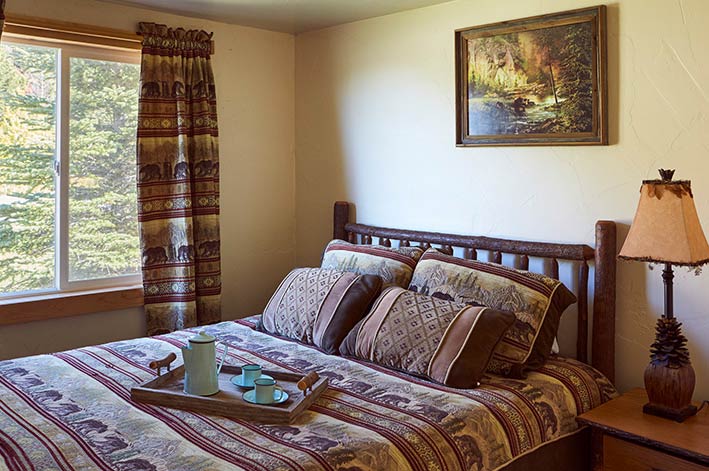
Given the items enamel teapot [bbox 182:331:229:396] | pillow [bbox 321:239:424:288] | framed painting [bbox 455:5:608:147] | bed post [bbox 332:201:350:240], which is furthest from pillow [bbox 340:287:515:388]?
bed post [bbox 332:201:350:240]

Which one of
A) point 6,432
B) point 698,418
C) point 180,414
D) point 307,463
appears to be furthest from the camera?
point 698,418

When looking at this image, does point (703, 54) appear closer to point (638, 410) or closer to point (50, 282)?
point (638, 410)

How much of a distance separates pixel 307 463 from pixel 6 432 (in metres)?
0.90

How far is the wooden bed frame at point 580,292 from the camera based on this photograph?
2332 millimetres

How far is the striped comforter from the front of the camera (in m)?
1.79

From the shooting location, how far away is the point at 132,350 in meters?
2.81

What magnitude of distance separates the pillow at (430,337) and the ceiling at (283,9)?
1544mm

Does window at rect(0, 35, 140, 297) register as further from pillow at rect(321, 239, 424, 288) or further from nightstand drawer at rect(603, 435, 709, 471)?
nightstand drawer at rect(603, 435, 709, 471)

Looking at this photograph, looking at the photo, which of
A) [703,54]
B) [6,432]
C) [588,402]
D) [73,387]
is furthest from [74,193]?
[703,54]

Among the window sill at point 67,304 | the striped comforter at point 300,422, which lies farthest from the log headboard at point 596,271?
the window sill at point 67,304

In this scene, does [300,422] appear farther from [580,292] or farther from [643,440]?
[580,292]

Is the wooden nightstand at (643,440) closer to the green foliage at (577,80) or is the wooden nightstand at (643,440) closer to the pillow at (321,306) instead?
the pillow at (321,306)

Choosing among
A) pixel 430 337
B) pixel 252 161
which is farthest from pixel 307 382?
pixel 252 161

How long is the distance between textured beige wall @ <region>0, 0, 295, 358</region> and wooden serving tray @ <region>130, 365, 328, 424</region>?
1304mm
